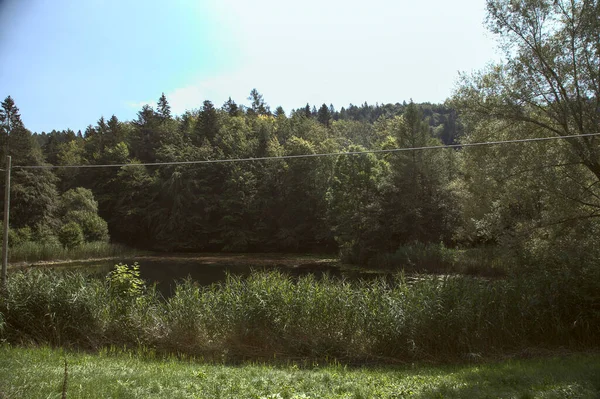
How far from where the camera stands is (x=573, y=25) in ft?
42.9

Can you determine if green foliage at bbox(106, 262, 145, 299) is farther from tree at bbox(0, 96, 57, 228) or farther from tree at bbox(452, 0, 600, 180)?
tree at bbox(0, 96, 57, 228)

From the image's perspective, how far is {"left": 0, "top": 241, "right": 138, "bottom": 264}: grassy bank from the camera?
96.4 ft

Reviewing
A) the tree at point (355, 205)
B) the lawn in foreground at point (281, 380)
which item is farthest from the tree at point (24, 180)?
the lawn in foreground at point (281, 380)

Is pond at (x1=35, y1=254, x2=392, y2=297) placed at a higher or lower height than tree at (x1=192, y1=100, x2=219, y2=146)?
lower

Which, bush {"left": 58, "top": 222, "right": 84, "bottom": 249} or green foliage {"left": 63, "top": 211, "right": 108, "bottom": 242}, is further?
green foliage {"left": 63, "top": 211, "right": 108, "bottom": 242}

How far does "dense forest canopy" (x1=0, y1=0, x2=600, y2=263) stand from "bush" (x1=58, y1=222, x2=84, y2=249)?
126 millimetres

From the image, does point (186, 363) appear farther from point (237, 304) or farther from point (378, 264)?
point (378, 264)

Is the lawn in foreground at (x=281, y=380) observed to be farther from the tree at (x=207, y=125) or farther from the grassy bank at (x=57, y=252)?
the tree at (x=207, y=125)

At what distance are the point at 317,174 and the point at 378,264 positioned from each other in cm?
1650

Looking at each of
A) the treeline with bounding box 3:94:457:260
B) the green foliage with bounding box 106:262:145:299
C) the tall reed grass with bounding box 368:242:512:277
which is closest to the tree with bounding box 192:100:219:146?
the treeline with bounding box 3:94:457:260

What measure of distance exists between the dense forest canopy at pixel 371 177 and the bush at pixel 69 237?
126 millimetres

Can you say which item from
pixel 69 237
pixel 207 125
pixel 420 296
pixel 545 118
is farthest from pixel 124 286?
pixel 207 125

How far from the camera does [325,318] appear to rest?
8305 millimetres

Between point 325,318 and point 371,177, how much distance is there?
1081 inches
